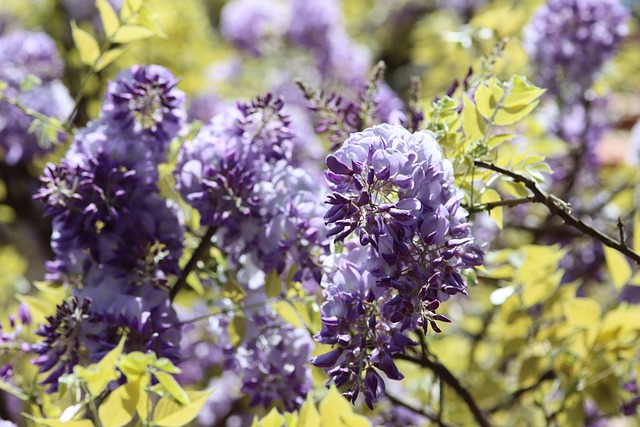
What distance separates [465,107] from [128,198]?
1.24 ft

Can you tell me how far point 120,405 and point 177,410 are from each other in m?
0.05

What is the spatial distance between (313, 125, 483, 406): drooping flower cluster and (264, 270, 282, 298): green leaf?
185 mm

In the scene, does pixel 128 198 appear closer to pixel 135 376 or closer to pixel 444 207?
pixel 135 376

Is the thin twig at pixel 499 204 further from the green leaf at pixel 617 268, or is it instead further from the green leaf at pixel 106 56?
the green leaf at pixel 106 56

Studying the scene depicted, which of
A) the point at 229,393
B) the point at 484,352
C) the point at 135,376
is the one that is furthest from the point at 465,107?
the point at 229,393

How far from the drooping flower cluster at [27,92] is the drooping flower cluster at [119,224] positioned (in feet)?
1.65

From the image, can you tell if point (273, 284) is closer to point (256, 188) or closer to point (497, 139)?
point (256, 188)

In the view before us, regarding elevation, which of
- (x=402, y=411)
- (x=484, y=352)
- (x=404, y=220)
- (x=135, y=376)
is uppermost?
(x=484, y=352)

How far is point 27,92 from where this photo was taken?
54.1 inches

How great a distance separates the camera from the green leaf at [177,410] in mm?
600

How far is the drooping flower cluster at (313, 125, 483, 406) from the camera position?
540 mm

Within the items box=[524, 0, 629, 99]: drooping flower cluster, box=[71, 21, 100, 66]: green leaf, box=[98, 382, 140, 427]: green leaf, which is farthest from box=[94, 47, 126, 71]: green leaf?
box=[524, 0, 629, 99]: drooping flower cluster

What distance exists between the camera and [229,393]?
189cm

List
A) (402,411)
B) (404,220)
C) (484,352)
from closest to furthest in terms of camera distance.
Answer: (404,220) → (402,411) → (484,352)
